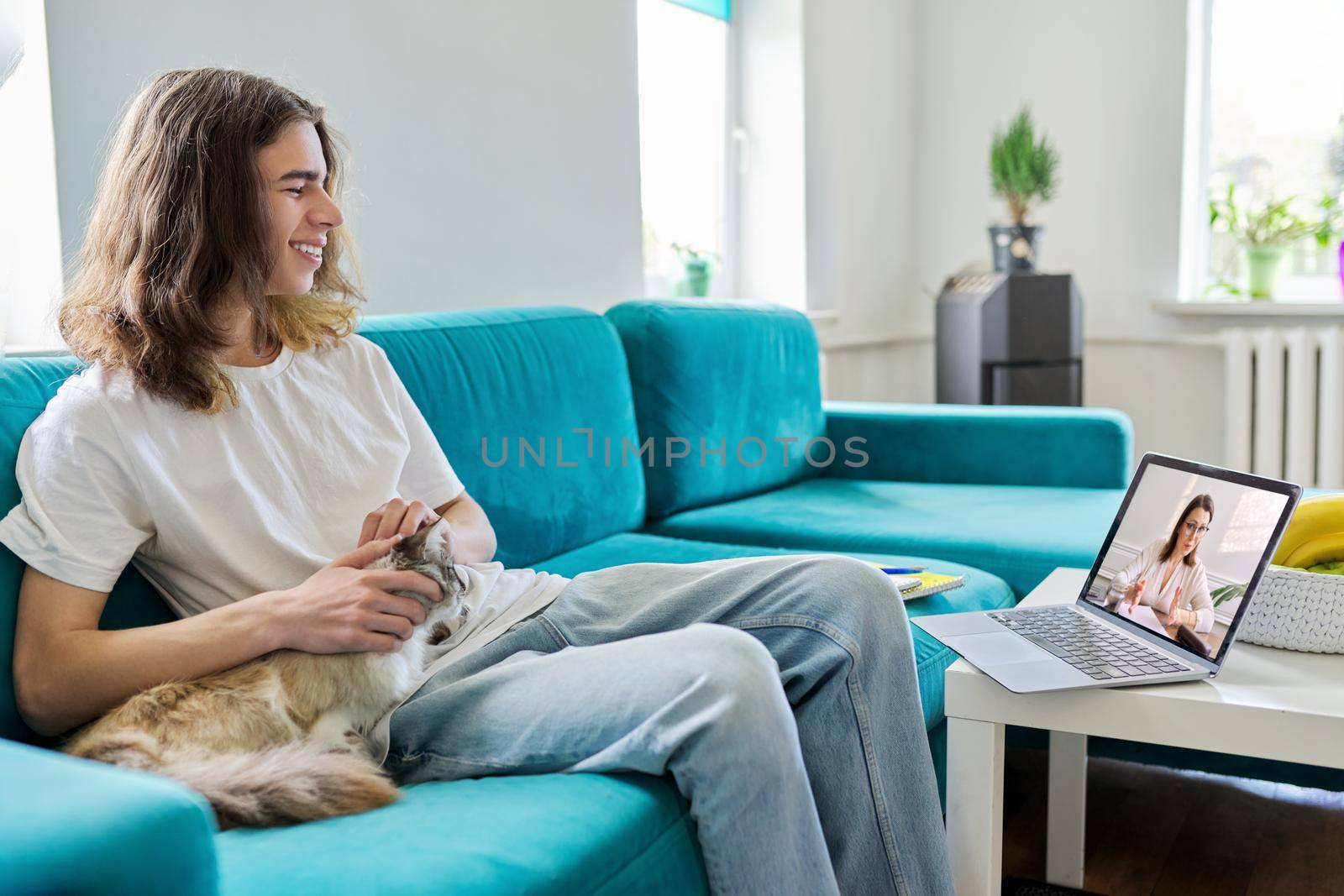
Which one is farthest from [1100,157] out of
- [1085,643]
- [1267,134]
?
[1085,643]

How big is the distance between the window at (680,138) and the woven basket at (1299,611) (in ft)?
6.99

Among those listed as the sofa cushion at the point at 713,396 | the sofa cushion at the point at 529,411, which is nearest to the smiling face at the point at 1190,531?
the sofa cushion at the point at 529,411

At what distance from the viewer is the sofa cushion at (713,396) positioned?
7.90 feet

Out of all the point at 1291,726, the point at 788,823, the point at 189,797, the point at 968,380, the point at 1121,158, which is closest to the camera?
the point at 189,797

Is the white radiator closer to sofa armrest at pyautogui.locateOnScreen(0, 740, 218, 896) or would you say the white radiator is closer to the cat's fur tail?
the cat's fur tail

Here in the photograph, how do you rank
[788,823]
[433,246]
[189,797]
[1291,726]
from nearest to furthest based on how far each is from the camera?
1. [189,797]
2. [788,823]
3. [1291,726]
4. [433,246]

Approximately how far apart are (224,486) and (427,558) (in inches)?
8.7

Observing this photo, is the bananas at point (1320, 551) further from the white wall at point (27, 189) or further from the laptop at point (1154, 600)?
the white wall at point (27, 189)

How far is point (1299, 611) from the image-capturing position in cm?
132

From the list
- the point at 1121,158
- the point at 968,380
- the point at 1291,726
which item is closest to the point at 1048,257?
the point at 1121,158

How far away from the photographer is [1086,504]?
2357 millimetres

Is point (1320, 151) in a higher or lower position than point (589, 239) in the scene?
higher

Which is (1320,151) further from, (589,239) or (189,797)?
(189,797)

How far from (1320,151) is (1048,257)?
860 millimetres
